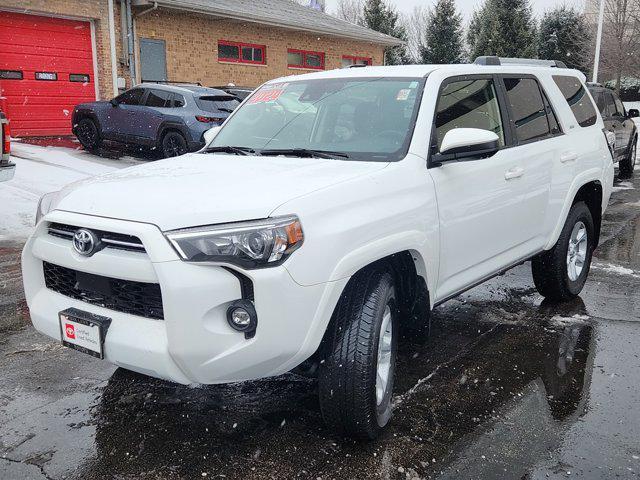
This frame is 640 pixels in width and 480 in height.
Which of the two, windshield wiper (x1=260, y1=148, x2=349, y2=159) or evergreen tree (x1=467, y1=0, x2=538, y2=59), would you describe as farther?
evergreen tree (x1=467, y1=0, x2=538, y2=59)

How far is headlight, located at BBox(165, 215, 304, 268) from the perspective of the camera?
8.38 ft

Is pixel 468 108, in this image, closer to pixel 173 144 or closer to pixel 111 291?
pixel 111 291

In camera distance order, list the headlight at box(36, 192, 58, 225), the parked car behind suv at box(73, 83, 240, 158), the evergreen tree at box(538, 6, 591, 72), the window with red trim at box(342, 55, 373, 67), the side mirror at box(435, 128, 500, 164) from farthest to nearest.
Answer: the evergreen tree at box(538, 6, 591, 72)
the window with red trim at box(342, 55, 373, 67)
the parked car behind suv at box(73, 83, 240, 158)
the side mirror at box(435, 128, 500, 164)
the headlight at box(36, 192, 58, 225)

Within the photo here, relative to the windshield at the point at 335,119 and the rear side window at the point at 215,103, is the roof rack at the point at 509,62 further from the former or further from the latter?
the rear side window at the point at 215,103

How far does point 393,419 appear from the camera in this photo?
337 cm

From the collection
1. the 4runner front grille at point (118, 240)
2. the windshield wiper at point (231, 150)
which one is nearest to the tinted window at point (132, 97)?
the windshield wiper at point (231, 150)

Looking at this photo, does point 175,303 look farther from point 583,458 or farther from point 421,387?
point 583,458

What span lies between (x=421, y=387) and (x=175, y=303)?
1.80 m

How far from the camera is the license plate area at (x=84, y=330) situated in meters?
2.79

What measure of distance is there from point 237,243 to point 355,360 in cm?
77

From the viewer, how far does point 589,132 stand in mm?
5320

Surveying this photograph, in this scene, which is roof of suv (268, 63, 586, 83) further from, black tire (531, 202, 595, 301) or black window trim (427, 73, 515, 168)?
black tire (531, 202, 595, 301)

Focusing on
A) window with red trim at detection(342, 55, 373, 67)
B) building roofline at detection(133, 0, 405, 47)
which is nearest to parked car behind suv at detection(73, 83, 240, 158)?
building roofline at detection(133, 0, 405, 47)

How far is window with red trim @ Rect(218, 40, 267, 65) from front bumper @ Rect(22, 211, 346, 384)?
1832cm
